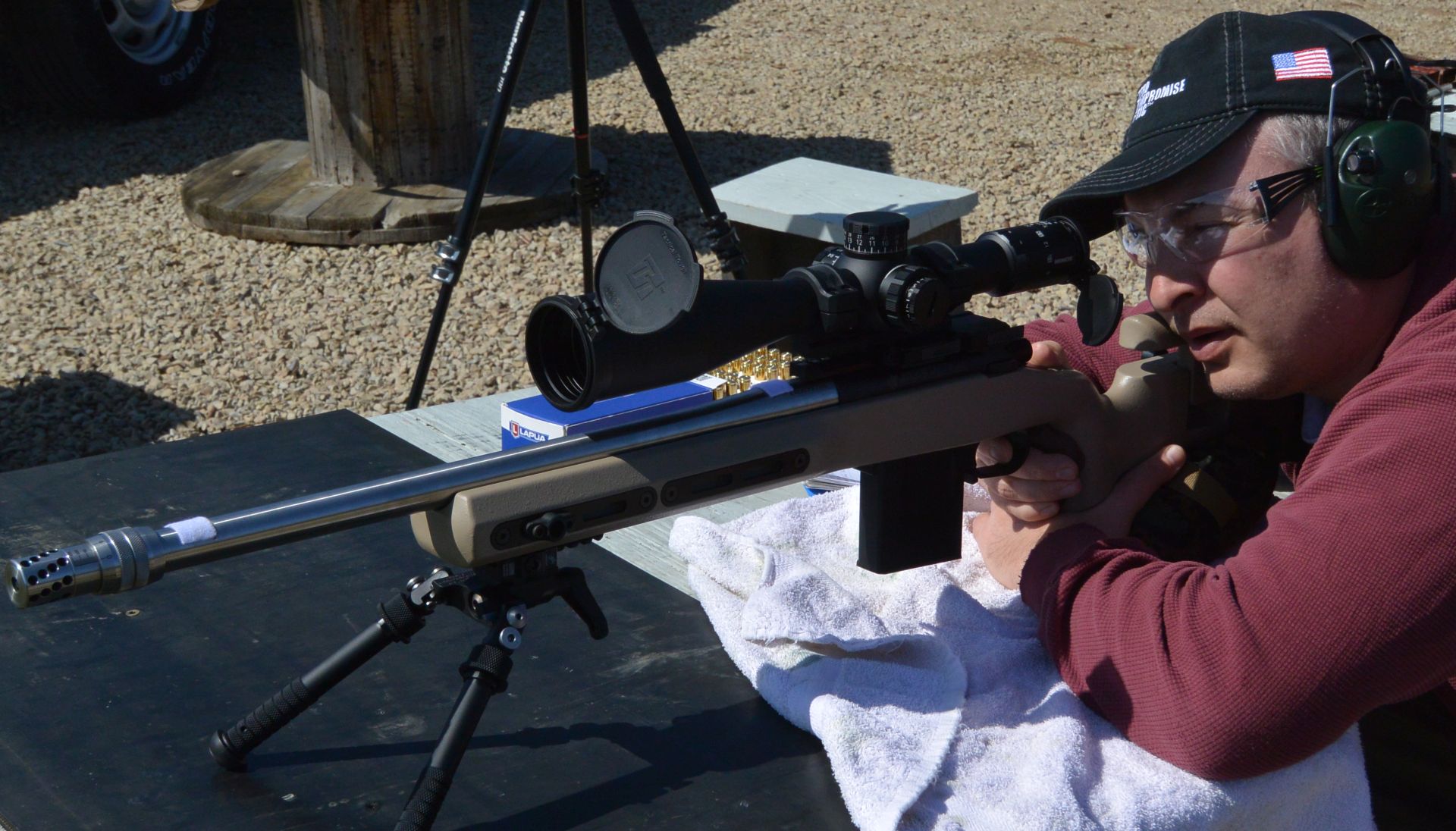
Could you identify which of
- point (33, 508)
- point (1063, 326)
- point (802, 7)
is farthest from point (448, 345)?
point (802, 7)

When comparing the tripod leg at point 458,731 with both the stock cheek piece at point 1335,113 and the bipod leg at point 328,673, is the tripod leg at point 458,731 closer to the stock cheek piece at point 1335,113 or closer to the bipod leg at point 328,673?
the bipod leg at point 328,673

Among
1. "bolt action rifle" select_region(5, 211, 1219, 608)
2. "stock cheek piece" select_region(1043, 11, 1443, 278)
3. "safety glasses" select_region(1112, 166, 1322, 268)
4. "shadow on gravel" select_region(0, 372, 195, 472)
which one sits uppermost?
"stock cheek piece" select_region(1043, 11, 1443, 278)

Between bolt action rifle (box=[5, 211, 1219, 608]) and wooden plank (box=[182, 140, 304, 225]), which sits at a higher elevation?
bolt action rifle (box=[5, 211, 1219, 608])

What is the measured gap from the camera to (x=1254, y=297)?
5.65 ft

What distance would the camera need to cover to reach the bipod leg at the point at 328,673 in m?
1.64

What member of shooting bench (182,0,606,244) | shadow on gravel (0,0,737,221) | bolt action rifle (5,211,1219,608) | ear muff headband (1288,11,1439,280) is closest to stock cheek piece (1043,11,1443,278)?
ear muff headband (1288,11,1439,280)

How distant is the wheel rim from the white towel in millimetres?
6046

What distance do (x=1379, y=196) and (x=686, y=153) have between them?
233 centimetres

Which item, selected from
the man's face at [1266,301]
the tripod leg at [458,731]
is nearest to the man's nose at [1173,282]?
the man's face at [1266,301]

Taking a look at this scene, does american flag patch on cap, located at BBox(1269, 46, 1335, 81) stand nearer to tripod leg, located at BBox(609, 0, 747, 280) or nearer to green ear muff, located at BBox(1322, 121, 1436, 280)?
green ear muff, located at BBox(1322, 121, 1436, 280)

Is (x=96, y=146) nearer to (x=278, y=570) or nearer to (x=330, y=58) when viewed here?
(x=330, y=58)

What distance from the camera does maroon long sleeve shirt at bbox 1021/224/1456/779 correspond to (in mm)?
1450

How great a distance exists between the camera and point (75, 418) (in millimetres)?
4547

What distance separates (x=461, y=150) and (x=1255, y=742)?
5109mm
